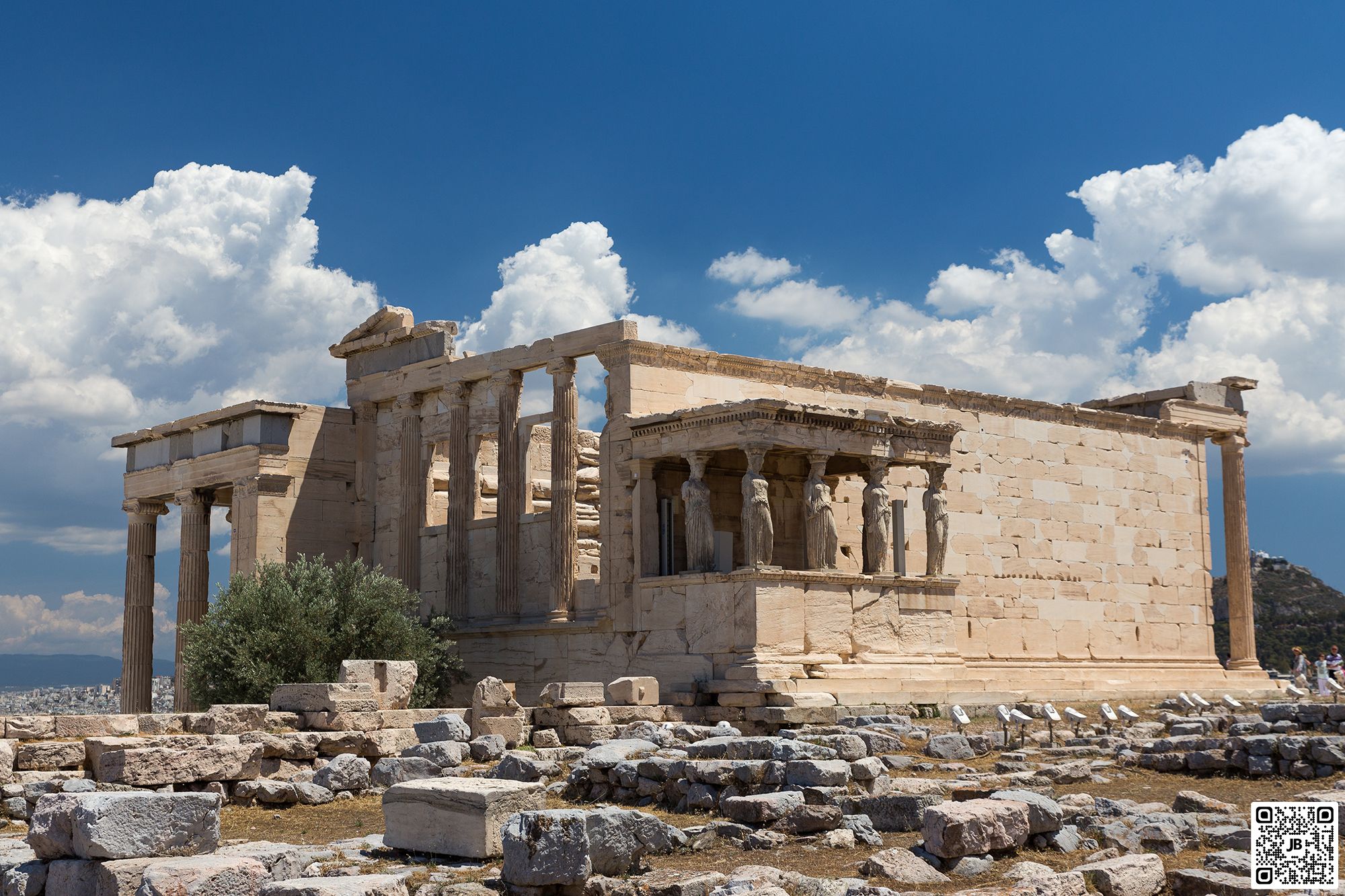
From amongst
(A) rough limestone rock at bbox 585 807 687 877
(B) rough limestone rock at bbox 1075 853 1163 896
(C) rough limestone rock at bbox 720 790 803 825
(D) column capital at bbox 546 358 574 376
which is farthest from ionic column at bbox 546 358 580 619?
(B) rough limestone rock at bbox 1075 853 1163 896

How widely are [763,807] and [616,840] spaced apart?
5.26 feet

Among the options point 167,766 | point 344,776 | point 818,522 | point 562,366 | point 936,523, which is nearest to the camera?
point 167,766

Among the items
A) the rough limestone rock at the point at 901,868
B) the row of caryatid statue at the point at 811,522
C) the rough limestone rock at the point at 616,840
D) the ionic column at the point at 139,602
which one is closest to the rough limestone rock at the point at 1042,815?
the rough limestone rock at the point at 901,868

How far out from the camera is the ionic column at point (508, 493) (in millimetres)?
22938

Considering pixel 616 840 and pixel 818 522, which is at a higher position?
pixel 818 522

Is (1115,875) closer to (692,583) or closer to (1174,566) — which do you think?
(692,583)

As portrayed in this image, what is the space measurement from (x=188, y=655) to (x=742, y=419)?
8.42 m

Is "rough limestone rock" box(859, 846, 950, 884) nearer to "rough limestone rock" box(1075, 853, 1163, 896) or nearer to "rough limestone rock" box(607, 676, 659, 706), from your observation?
"rough limestone rock" box(1075, 853, 1163, 896)

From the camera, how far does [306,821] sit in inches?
457

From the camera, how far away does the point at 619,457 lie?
21.2 metres

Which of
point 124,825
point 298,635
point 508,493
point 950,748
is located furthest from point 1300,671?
point 124,825

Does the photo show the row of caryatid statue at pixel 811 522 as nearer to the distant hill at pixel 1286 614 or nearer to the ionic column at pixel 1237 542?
the ionic column at pixel 1237 542

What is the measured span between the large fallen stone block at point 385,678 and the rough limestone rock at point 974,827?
326 inches

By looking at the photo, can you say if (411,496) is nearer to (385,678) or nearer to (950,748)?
(385,678)
